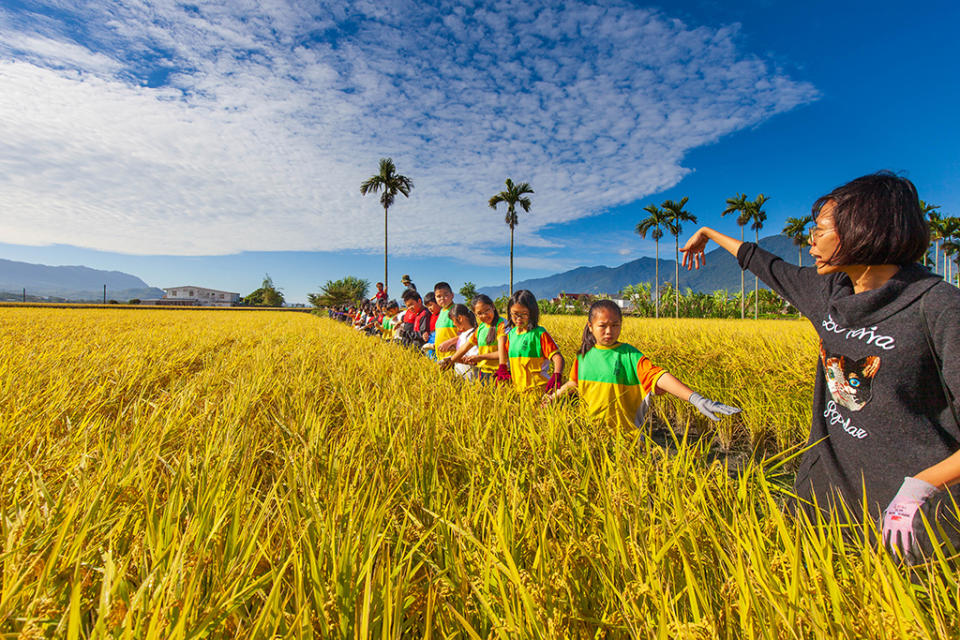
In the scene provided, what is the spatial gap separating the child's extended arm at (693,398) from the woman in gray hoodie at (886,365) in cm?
28

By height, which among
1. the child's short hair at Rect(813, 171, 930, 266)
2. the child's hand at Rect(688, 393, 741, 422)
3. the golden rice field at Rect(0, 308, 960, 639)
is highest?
the child's short hair at Rect(813, 171, 930, 266)

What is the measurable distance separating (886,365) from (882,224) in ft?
1.18

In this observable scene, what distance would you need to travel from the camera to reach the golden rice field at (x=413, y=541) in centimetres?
73

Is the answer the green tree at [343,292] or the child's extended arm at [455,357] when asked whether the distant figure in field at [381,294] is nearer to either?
the child's extended arm at [455,357]

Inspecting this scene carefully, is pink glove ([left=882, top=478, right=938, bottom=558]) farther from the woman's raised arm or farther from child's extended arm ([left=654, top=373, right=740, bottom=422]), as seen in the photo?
the woman's raised arm

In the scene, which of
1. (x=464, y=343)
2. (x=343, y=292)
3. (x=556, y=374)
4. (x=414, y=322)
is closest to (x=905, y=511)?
(x=556, y=374)

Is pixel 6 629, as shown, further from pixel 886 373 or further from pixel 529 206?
pixel 529 206

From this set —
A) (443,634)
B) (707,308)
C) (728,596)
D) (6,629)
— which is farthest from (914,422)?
(707,308)

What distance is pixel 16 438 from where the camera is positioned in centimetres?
164

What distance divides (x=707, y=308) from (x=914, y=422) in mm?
33236

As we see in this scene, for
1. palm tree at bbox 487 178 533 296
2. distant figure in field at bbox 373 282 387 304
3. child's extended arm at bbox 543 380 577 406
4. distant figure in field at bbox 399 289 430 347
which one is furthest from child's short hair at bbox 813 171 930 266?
palm tree at bbox 487 178 533 296

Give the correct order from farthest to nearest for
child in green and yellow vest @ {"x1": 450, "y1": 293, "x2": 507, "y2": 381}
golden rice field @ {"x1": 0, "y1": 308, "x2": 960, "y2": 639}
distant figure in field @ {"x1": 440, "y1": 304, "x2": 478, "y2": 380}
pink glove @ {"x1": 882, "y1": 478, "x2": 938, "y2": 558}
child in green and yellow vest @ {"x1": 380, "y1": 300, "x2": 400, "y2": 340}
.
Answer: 1. child in green and yellow vest @ {"x1": 380, "y1": 300, "x2": 400, "y2": 340}
2. distant figure in field @ {"x1": 440, "y1": 304, "x2": 478, "y2": 380}
3. child in green and yellow vest @ {"x1": 450, "y1": 293, "x2": 507, "y2": 381}
4. pink glove @ {"x1": 882, "y1": 478, "x2": 938, "y2": 558}
5. golden rice field @ {"x1": 0, "y1": 308, "x2": 960, "y2": 639}

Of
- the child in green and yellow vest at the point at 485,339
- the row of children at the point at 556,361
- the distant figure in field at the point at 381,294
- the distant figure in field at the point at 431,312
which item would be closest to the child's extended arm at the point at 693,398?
the row of children at the point at 556,361

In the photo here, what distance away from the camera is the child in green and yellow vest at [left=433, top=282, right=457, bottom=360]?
4.57 m
